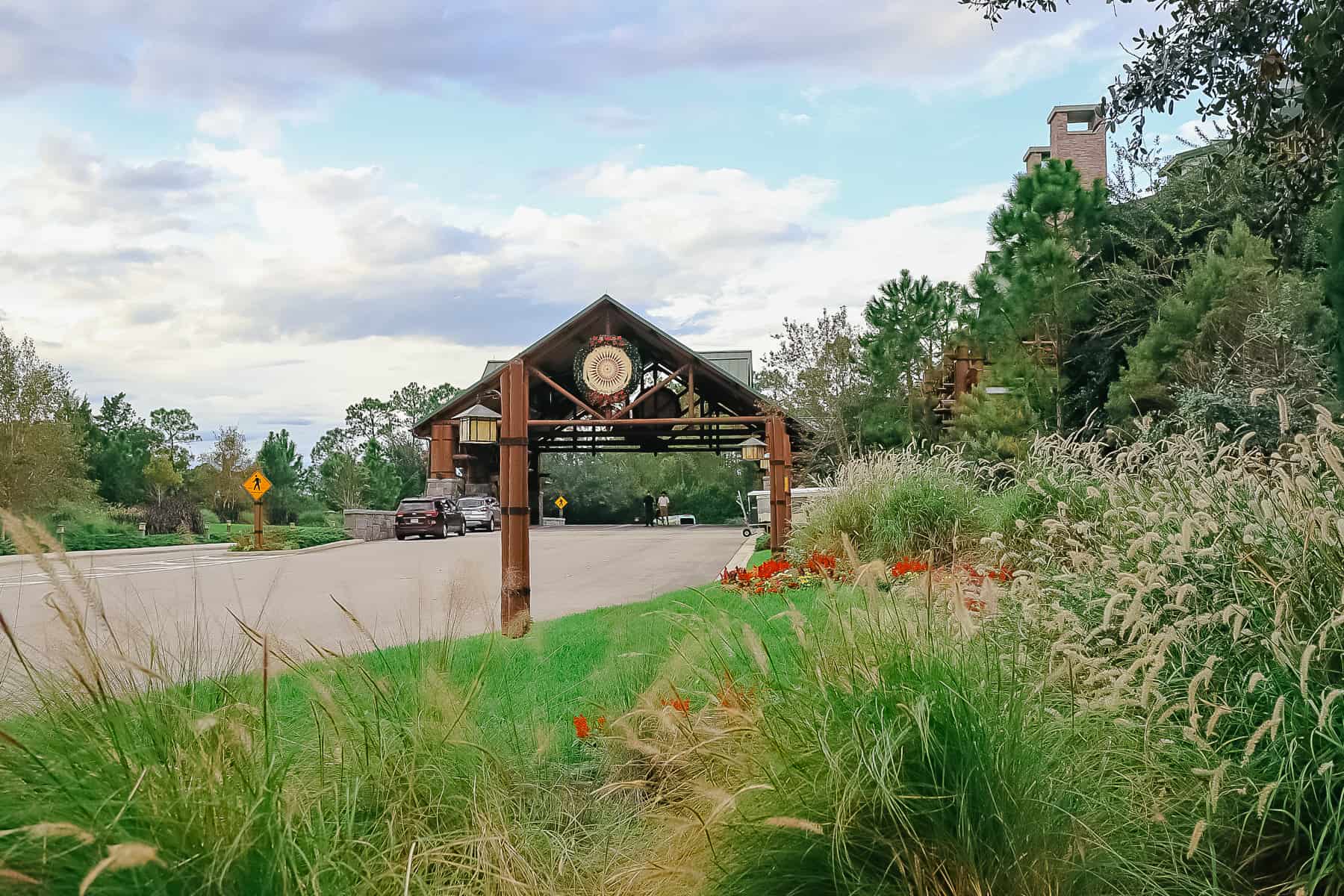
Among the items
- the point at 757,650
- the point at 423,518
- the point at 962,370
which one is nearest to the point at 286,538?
the point at 423,518

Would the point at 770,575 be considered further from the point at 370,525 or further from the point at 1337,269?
the point at 370,525

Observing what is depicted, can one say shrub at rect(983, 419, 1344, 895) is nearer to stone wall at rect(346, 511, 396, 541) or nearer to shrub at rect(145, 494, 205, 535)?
stone wall at rect(346, 511, 396, 541)

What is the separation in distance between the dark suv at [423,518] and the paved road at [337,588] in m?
3.14

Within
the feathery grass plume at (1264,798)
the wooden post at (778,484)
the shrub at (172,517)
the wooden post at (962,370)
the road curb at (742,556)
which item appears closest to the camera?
the feathery grass plume at (1264,798)

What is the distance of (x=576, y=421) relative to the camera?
15.8 metres

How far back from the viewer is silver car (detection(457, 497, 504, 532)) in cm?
3769

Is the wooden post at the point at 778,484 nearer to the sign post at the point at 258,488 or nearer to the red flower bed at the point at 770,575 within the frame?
the red flower bed at the point at 770,575

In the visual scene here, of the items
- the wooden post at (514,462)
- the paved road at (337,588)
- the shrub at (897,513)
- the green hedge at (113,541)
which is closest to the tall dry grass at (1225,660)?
the paved road at (337,588)

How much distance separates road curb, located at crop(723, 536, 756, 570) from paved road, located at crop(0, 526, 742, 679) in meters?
0.28

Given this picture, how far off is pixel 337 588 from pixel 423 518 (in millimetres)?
20007

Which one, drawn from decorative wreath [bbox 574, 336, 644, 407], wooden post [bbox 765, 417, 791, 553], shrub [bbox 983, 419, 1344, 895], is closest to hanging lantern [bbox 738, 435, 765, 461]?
decorative wreath [bbox 574, 336, 644, 407]


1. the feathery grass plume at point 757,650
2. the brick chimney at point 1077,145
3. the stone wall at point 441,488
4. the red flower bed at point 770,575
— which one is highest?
the brick chimney at point 1077,145

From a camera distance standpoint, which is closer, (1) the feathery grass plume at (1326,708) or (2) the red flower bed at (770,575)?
(1) the feathery grass plume at (1326,708)

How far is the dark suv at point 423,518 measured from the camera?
104 feet
